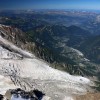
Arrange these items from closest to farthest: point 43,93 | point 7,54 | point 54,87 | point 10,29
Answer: point 43,93
point 54,87
point 7,54
point 10,29

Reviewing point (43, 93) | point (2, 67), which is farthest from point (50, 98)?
point (2, 67)

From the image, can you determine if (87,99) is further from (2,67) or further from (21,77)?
(2,67)

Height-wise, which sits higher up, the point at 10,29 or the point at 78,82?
the point at 10,29

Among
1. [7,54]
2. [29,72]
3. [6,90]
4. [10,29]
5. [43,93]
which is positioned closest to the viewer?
[6,90]

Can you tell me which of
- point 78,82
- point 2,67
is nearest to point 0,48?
point 2,67

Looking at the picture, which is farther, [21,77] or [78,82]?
[78,82]

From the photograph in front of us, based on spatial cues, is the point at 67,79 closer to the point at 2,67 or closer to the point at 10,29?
the point at 2,67
